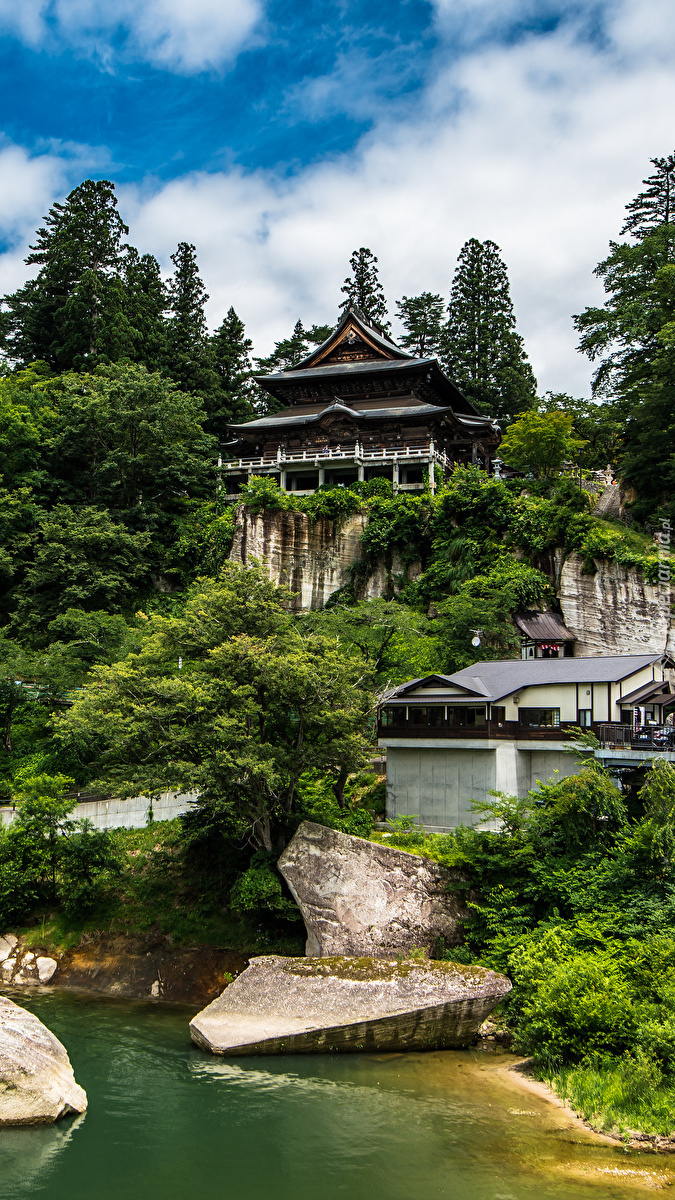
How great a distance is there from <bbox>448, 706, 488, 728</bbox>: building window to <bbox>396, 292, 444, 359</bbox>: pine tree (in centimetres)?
5154

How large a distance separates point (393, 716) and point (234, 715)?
271 inches

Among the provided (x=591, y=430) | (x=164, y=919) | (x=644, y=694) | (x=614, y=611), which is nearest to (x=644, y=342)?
(x=591, y=430)

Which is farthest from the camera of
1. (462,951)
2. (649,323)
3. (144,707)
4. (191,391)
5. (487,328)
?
(487,328)

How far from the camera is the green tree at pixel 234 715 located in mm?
23484

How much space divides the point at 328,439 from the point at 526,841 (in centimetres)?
3547

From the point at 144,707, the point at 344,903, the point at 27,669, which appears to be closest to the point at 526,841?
the point at 344,903

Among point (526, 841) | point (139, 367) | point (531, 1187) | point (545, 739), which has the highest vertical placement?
point (139, 367)

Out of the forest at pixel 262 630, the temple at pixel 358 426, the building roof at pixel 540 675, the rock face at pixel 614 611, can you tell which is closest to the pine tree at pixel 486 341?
the forest at pixel 262 630

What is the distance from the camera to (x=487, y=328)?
69438 millimetres

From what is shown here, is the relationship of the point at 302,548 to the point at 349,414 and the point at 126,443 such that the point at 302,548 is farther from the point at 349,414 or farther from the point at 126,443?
the point at 126,443

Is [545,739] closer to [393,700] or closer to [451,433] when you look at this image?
[393,700]

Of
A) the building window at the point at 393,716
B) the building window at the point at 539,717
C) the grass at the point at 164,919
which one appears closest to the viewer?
the grass at the point at 164,919

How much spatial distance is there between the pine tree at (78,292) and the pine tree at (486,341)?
89.3ft

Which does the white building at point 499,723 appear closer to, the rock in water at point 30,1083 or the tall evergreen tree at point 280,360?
the rock in water at point 30,1083
